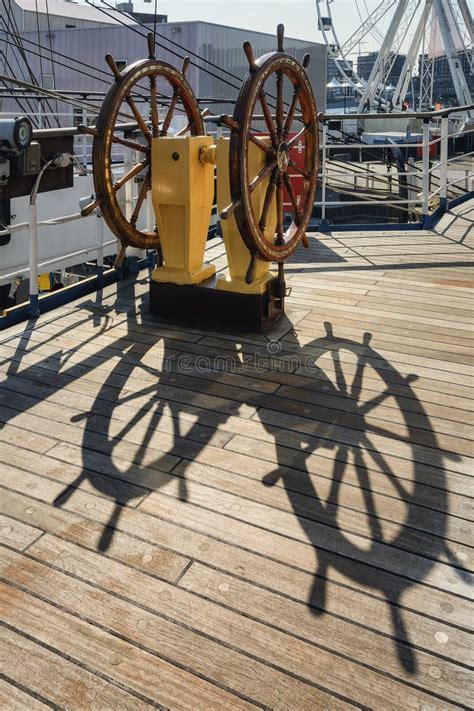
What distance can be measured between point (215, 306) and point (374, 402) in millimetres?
1059

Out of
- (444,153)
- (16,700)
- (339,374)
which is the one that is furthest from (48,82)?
(16,700)

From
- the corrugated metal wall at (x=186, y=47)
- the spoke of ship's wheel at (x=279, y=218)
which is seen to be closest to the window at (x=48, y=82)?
the corrugated metal wall at (x=186, y=47)

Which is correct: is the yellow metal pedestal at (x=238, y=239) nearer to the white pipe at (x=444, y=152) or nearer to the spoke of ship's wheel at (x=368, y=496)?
the spoke of ship's wheel at (x=368, y=496)

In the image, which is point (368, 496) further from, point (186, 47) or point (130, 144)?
point (186, 47)

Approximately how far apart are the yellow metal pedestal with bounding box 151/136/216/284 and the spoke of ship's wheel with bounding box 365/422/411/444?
1339mm

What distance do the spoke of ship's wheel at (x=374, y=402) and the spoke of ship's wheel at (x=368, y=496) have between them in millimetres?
291

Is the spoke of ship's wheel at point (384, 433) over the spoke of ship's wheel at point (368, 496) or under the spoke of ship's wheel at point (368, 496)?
over

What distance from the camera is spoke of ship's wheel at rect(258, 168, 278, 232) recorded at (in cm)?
291

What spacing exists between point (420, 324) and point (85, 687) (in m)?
2.39

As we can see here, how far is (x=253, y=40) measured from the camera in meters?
17.6

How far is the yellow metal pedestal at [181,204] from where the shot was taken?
122 inches

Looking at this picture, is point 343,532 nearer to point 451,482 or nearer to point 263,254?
point 451,482

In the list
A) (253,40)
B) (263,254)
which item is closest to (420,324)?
(263,254)

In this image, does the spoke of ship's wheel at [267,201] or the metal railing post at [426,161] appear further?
the metal railing post at [426,161]
